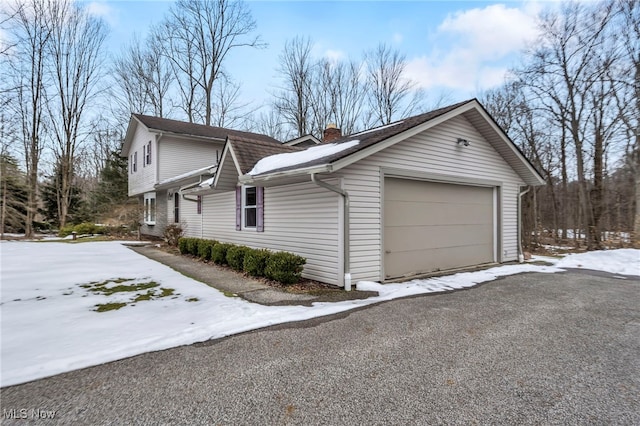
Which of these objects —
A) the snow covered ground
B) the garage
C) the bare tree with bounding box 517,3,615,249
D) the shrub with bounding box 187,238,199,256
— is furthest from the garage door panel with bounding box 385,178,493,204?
the bare tree with bounding box 517,3,615,249

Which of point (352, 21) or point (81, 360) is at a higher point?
point (352, 21)

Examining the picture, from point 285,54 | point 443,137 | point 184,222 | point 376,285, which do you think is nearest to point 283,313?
point 376,285

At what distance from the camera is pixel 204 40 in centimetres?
2405

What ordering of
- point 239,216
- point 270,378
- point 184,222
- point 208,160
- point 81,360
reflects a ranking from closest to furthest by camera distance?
point 270,378 < point 81,360 < point 239,216 < point 184,222 < point 208,160

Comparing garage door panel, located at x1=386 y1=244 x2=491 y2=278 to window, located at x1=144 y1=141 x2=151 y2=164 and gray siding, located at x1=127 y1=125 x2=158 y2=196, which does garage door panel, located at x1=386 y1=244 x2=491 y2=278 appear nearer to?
gray siding, located at x1=127 y1=125 x2=158 y2=196

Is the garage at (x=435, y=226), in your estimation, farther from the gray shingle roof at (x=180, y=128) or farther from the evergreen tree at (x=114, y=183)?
the evergreen tree at (x=114, y=183)

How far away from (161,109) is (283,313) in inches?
993

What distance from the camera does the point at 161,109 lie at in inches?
976

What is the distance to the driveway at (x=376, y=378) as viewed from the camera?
Result: 239 centimetres

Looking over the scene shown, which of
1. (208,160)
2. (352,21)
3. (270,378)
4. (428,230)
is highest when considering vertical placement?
(352,21)

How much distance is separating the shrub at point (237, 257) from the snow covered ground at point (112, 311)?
1305mm

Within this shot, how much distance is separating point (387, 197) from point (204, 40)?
23619 mm

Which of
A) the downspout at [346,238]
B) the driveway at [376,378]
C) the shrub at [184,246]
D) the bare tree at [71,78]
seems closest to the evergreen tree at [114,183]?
the bare tree at [71,78]

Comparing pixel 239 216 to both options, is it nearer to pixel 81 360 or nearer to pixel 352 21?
pixel 81 360
